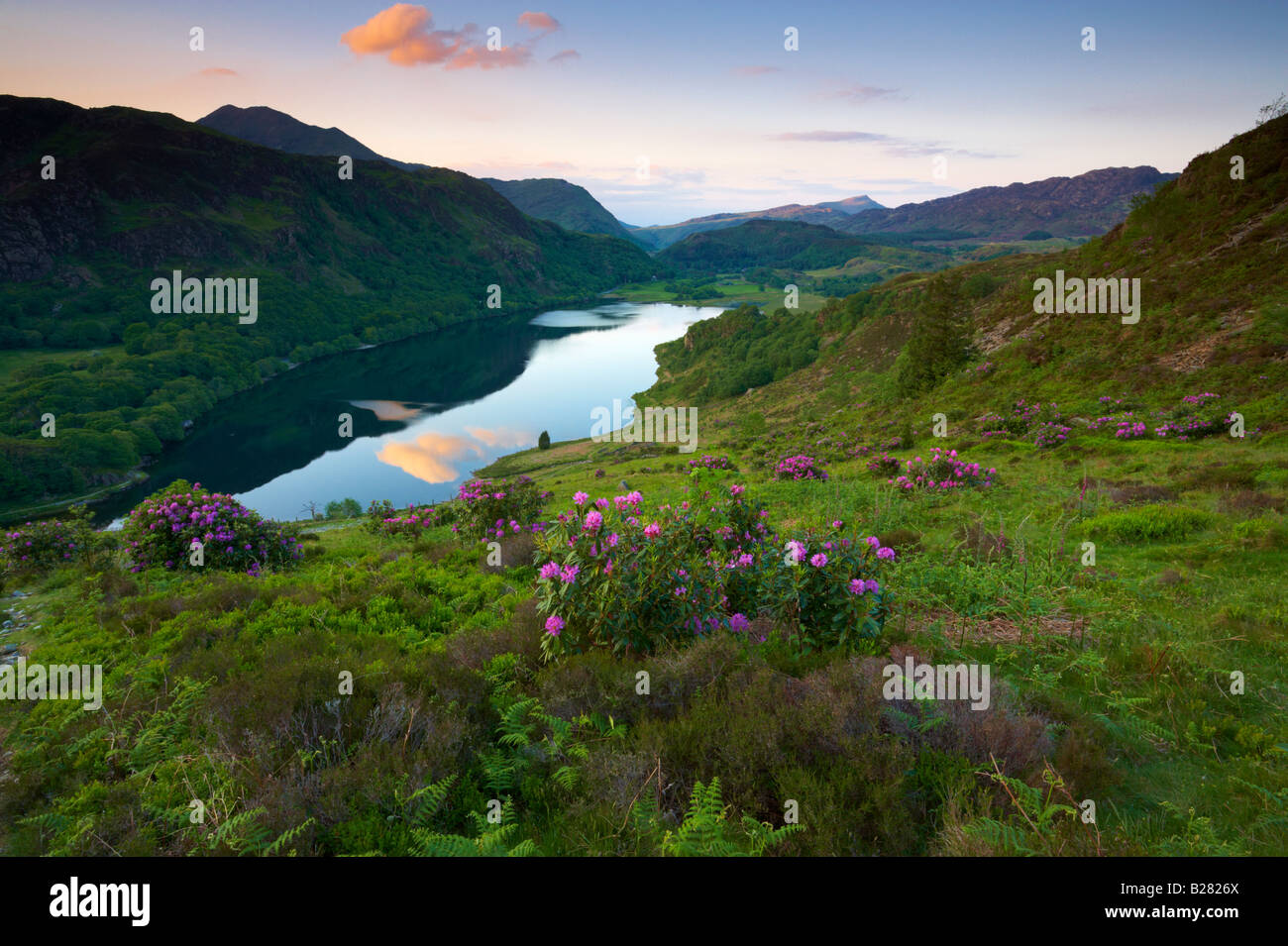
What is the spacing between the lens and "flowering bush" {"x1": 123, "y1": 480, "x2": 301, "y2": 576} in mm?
11047

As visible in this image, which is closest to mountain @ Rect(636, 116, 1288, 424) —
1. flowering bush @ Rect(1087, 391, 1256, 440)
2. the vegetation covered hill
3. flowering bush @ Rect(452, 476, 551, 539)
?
flowering bush @ Rect(1087, 391, 1256, 440)

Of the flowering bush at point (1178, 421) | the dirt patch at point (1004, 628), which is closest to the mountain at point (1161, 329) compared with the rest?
the flowering bush at point (1178, 421)

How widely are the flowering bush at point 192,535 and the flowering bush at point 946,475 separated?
1374 centimetres

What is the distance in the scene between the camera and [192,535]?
11.1 meters

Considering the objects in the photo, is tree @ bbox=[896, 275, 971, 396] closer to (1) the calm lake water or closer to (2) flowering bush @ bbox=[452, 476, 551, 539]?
(2) flowering bush @ bbox=[452, 476, 551, 539]

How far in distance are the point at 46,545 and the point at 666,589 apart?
572 inches

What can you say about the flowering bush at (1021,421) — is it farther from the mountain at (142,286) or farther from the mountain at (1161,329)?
the mountain at (142,286)

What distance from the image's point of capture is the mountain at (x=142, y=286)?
6769 cm

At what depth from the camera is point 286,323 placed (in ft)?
424

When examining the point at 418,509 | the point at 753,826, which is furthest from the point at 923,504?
the point at 418,509

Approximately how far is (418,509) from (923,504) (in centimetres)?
1447


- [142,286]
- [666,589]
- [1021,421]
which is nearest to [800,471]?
[1021,421]

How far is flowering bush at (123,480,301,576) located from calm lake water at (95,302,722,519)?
3885 cm
